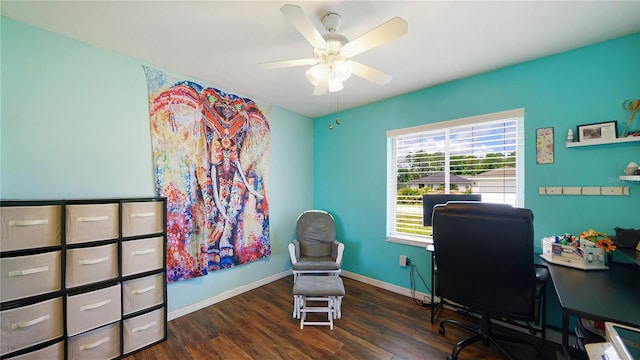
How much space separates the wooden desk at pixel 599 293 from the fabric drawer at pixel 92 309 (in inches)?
111

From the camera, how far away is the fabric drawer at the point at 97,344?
1.62 meters

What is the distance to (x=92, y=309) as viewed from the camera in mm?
1672

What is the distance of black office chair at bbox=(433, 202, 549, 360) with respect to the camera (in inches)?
56.1

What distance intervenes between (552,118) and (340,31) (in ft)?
6.50

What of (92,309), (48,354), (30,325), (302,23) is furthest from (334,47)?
(48,354)

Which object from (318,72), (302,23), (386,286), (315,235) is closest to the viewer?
(302,23)

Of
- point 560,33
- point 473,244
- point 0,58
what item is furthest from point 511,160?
point 0,58

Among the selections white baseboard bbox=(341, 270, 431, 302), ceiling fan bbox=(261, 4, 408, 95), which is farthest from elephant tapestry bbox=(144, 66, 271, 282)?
ceiling fan bbox=(261, 4, 408, 95)

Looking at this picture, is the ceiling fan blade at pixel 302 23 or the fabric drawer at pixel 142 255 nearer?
the ceiling fan blade at pixel 302 23

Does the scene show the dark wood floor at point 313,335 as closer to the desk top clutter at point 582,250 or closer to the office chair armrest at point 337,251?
the office chair armrest at point 337,251

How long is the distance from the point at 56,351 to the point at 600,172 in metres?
4.15

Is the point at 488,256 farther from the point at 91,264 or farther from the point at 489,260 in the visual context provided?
the point at 91,264

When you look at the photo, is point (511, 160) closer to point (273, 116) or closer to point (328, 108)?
point (328, 108)

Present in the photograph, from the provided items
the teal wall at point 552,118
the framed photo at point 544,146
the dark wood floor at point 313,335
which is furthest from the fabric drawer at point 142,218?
the framed photo at point 544,146
